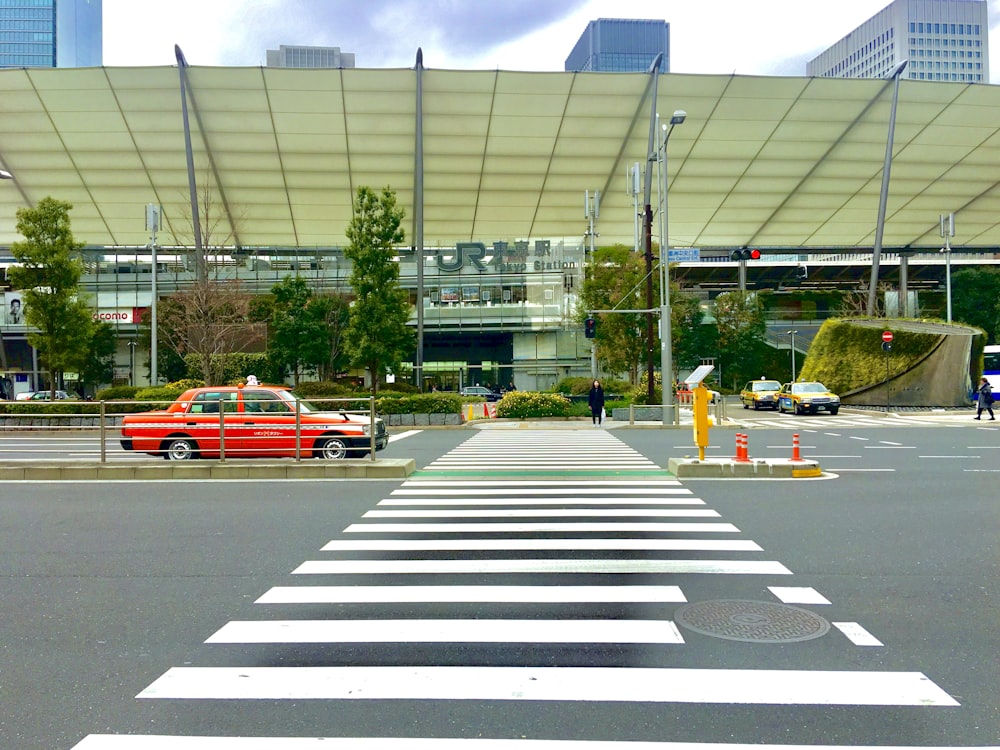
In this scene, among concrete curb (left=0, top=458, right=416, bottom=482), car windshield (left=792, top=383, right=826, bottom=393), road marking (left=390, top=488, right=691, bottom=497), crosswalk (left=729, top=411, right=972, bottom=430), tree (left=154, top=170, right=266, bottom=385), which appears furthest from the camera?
car windshield (left=792, top=383, right=826, bottom=393)

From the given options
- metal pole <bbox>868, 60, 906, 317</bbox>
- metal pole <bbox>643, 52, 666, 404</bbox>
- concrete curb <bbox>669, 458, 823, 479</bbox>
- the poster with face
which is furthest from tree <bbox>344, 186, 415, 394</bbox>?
the poster with face

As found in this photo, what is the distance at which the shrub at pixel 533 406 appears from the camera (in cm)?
3219

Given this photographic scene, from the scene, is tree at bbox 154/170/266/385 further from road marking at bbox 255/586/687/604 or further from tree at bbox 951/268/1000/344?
tree at bbox 951/268/1000/344

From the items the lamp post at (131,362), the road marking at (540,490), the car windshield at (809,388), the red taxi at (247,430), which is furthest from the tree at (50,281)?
the car windshield at (809,388)

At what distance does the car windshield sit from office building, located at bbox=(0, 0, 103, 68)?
163699mm

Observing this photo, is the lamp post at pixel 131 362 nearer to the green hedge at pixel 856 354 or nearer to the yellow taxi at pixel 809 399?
the yellow taxi at pixel 809 399

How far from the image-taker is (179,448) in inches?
595

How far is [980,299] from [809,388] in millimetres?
34467

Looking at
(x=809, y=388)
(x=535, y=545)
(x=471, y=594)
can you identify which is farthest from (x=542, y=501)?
(x=809, y=388)

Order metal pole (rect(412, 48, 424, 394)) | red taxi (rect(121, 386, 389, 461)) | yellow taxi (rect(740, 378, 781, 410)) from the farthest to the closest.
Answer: yellow taxi (rect(740, 378, 781, 410)) < metal pole (rect(412, 48, 424, 394)) < red taxi (rect(121, 386, 389, 461))

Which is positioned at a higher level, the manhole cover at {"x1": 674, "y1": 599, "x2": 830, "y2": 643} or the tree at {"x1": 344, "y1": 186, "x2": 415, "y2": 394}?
the tree at {"x1": 344, "y1": 186, "x2": 415, "y2": 394}

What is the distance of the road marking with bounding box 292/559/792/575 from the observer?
22.1ft

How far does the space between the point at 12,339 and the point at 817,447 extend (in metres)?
61.1

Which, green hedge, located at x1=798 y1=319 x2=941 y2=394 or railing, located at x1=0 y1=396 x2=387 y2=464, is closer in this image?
railing, located at x1=0 y1=396 x2=387 y2=464
